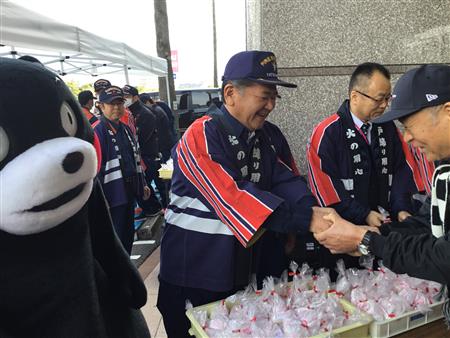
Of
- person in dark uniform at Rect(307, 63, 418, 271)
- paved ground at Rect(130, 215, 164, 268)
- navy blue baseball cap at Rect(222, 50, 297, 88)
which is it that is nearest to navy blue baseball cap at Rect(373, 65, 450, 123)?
navy blue baseball cap at Rect(222, 50, 297, 88)

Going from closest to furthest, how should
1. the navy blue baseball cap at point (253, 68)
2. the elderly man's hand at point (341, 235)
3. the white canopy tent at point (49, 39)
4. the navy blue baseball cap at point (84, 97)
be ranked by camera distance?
the elderly man's hand at point (341, 235) → the navy blue baseball cap at point (253, 68) → the white canopy tent at point (49, 39) → the navy blue baseball cap at point (84, 97)

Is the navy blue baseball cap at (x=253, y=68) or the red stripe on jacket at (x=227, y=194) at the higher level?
the navy blue baseball cap at (x=253, y=68)

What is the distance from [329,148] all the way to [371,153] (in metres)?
0.33

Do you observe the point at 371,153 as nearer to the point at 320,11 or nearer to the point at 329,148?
the point at 329,148

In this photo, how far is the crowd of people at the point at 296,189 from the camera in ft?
5.64

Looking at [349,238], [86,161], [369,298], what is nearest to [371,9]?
[349,238]

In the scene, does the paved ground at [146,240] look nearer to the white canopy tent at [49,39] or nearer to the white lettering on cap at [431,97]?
the white canopy tent at [49,39]

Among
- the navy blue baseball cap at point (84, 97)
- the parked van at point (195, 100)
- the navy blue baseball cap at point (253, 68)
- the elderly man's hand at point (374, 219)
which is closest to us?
the navy blue baseball cap at point (253, 68)

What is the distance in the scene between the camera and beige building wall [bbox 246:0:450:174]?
150 inches

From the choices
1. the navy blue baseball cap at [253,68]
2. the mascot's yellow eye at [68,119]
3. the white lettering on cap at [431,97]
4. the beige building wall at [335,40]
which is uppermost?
the beige building wall at [335,40]

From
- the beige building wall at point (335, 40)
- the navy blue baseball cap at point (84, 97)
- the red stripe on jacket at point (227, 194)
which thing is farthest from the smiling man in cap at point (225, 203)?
the navy blue baseball cap at point (84, 97)

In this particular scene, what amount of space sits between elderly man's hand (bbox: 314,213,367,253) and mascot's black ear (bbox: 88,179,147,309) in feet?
→ 3.34

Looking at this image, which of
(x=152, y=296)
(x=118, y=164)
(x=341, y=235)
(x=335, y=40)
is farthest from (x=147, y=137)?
(x=341, y=235)

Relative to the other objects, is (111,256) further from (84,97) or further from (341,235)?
(84,97)
